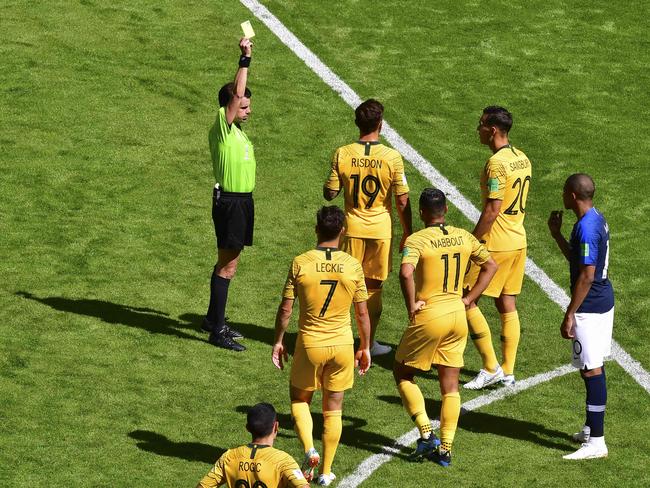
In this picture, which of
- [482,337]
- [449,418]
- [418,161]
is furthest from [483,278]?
[418,161]

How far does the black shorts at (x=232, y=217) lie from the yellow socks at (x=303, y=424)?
10.1 feet

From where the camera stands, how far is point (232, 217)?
14.9 meters

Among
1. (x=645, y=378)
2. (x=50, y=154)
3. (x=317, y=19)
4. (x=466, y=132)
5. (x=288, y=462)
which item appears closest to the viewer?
(x=288, y=462)

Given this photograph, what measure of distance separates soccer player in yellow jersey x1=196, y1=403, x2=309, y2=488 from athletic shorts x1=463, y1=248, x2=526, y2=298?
15.5ft

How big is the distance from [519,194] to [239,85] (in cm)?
294

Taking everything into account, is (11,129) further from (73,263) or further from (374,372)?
(374,372)

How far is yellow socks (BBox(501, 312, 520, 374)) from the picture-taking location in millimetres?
14688

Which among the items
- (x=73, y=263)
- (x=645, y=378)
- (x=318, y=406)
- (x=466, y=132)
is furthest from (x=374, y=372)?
(x=466, y=132)

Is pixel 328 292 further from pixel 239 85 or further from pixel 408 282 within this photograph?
pixel 239 85

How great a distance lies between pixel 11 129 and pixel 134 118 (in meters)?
1.66

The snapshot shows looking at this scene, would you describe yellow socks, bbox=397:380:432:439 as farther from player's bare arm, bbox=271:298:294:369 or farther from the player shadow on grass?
player's bare arm, bbox=271:298:294:369

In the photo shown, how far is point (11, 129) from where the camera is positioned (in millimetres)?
19719

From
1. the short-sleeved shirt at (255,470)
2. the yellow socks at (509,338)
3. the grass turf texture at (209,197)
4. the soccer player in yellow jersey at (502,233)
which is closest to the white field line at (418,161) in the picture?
the grass turf texture at (209,197)

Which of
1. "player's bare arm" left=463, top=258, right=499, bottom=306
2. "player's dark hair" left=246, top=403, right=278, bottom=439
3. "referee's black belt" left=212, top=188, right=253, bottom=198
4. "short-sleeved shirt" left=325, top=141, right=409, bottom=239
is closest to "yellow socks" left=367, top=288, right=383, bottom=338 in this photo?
"short-sleeved shirt" left=325, top=141, right=409, bottom=239
